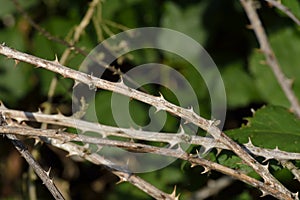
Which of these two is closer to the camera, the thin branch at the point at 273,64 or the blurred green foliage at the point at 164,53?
the thin branch at the point at 273,64

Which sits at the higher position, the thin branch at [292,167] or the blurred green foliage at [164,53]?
the blurred green foliage at [164,53]

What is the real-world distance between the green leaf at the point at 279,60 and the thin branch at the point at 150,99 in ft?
2.80

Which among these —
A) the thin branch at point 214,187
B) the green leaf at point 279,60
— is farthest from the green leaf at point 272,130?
the green leaf at point 279,60

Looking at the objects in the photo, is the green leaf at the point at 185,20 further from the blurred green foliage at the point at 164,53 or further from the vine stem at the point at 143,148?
the vine stem at the point at 143,148

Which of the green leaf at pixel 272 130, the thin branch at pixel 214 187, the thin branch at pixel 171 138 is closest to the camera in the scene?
the thin branch at pixel 171 138

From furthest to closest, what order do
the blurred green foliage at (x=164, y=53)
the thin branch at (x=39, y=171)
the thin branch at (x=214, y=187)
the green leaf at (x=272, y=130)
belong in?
the blurred green foliage at (x=164, y=53)
the thin branch at (x=214, y=187)
the green leaf at (x=272, y=130)
the thin branch at (x=39, y=171)

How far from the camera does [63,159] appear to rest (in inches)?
92.8

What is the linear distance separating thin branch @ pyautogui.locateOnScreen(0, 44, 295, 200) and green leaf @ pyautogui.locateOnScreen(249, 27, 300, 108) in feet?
2.80

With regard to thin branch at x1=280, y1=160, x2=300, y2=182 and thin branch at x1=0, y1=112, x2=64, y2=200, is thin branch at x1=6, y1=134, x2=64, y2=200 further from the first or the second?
thin branch at x1=280, y1=160, x2=300, y2=182

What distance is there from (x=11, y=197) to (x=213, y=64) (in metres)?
0.92

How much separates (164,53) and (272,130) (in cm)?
74

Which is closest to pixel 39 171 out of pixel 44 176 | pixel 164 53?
pixel 44 176

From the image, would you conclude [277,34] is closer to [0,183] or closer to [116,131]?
[116,131]

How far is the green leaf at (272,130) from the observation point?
143 cm
